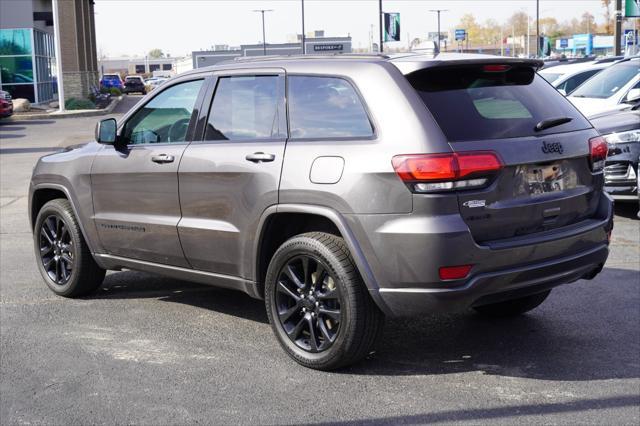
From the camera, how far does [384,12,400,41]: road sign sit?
156 ft

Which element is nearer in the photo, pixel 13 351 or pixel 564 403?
pixel 564 403

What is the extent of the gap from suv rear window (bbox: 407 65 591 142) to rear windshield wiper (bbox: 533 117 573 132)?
1.0 inches

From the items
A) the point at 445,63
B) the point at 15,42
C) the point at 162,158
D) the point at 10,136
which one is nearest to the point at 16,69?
the point at 15,42

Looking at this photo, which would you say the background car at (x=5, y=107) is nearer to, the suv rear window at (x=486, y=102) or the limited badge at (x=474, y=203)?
the suv rear window at (x=486, y=102)

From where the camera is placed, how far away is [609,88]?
15.7m

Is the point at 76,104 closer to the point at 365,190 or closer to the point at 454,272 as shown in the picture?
the point at 365,190

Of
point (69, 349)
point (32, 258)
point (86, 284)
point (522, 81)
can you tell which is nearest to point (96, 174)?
point (86, 284)

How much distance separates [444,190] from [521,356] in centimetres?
141

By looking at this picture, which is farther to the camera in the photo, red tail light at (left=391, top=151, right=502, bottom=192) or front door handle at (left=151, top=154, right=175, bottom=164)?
front door handle at (left=151, top=154, right=175, bottom=164)

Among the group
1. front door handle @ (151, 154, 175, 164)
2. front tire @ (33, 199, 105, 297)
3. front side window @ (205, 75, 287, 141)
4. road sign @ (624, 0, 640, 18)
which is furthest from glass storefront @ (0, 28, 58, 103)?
front side window @ (205, 75, 287, 141)

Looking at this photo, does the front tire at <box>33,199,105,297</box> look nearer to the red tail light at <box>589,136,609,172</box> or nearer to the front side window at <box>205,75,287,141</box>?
the front side window at <box>205,75,287,141</box>

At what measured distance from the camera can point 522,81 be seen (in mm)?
5316

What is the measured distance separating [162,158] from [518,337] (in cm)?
264

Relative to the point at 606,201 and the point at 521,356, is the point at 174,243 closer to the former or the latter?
the point at 521,356
